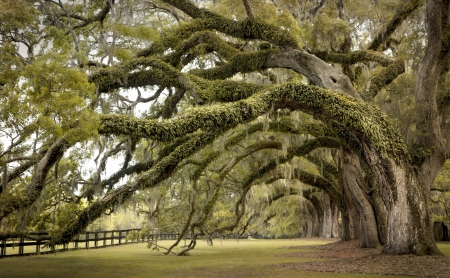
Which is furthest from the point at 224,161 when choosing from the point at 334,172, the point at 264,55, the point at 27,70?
the point at 27,70

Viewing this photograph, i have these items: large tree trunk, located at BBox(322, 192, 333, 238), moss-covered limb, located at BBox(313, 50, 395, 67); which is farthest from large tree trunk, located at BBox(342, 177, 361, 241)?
large tree trunk, located at BBox(322, 192, 333, 238)

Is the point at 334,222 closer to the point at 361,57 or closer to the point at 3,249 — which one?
the point at 361,57

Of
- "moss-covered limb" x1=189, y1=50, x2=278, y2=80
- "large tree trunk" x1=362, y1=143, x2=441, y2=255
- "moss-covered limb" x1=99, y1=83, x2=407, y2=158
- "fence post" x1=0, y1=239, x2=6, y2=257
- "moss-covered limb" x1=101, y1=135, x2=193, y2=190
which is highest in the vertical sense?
"moss-covered limb" x1=189, y1=50, x2=278, y2=80

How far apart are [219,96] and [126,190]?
12.8 feet

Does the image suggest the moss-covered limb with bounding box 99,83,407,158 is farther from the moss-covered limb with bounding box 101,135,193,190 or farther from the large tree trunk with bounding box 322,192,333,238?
the large tree trunk with bounding box 322,192,333,238

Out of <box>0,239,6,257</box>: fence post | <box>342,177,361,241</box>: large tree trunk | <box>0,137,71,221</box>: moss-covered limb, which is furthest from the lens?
<box>342,177,361,241</box>: large tree trunk

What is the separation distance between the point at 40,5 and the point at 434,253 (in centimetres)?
1418

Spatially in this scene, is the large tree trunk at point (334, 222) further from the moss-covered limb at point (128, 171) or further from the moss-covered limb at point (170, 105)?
A: the moss-covered limb at point (170, 105)

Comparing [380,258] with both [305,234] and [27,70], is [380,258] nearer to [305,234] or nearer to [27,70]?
[27,70]

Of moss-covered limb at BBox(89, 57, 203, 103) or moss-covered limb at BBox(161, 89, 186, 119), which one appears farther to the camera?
moss-covered limb at BBox(161, 89, 186, 119)

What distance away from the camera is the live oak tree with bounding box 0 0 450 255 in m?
8.80

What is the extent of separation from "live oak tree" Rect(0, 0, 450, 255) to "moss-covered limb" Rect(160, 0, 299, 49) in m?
0.03

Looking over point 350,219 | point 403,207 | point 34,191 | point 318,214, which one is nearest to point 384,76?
point 403,207

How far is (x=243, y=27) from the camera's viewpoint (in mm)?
12609
